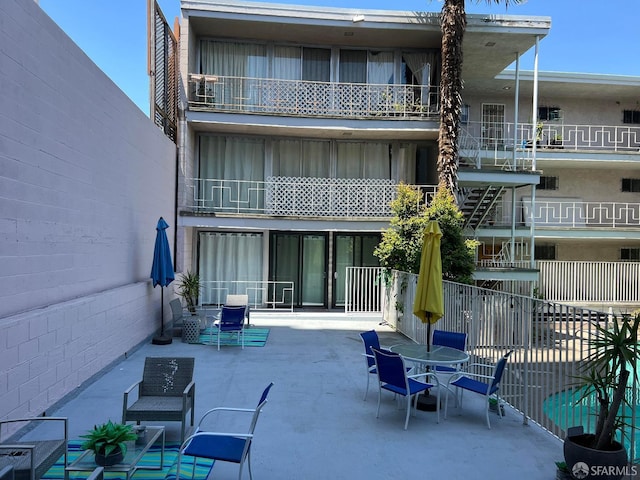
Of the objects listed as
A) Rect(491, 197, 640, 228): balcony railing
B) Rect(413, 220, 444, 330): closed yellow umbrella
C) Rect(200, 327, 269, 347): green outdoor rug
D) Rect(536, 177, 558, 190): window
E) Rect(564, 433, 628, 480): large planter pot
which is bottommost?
Rect(200, 327, 269, 347): green outdoor rug

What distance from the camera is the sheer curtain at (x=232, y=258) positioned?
15711 millimetres

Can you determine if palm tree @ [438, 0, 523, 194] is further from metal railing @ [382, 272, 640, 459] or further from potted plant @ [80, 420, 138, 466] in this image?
potted plant @ [80, 420, 138, 466]

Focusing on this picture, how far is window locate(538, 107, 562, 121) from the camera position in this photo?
1973 cm

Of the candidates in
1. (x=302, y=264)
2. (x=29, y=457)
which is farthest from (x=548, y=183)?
(x=29, y=457)

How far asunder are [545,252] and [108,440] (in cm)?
1981

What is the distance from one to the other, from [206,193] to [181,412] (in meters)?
11.7

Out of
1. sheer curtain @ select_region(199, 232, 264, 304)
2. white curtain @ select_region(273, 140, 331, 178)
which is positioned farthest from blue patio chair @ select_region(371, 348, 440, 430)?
white curtain @ select_region(273, 140, 331, 178)

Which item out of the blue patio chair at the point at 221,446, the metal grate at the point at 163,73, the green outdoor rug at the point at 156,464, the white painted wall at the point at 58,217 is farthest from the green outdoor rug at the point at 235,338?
the blue patio chair at the point at 221,446

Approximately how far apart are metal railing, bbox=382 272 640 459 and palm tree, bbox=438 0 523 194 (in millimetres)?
6472

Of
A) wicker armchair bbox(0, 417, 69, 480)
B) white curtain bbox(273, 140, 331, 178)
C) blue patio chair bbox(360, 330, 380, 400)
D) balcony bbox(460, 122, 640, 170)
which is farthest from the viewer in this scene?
balcony bbox(460, 122, 640, 170)

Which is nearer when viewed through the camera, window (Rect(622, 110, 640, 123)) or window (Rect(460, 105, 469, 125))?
window (Rect(460, 105, 469, 125))

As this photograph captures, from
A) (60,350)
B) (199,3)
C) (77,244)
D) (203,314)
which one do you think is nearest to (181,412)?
(60,350)

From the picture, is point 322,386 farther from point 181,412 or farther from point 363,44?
point 363,44

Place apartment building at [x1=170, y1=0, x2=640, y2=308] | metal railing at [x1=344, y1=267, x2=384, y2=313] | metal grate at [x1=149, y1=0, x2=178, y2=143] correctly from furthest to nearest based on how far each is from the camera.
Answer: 1. apartment building at [x1=170, y1=0, x2=640, y2=308]
2. metal railing at [x1=344, y1=267, x2=384, y2=313]
3. metal grate at [x1=149, y1=0, x2=178, y2=143]
